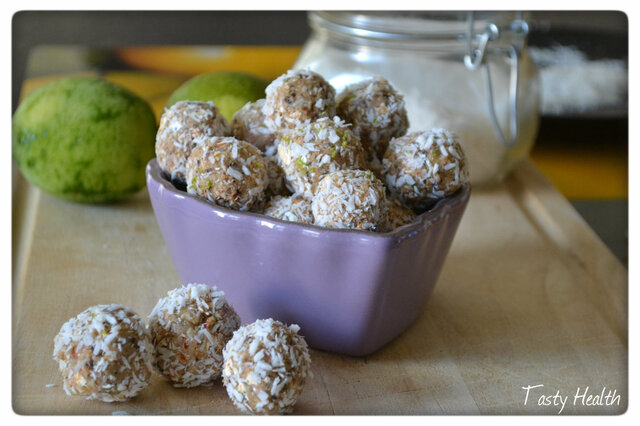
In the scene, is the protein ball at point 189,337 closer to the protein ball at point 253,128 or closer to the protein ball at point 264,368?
the protein ball at point 264,368

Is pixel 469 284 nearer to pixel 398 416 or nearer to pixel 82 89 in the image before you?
pixel 398 416

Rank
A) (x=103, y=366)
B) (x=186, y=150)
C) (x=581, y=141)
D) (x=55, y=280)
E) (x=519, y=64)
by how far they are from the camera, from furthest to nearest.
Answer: (x=581, y=141), (x=519, y=64), (x=55, y=280), (x=186, y=150), (x=103, y=366)

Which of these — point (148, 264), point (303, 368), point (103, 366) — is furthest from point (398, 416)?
point (148, 264)

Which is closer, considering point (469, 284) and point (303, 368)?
point (303, 368)

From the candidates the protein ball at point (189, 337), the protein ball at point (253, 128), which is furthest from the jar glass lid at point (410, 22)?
the protein ball at point (189, 337)

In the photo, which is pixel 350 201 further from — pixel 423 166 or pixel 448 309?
pixel 448 309
